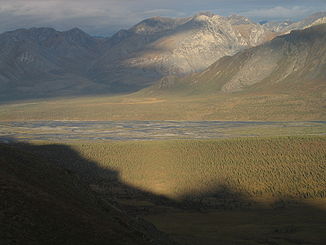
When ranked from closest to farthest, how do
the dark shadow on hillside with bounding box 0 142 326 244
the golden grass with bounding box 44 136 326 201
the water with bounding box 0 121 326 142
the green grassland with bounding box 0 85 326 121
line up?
the dark shadow on hillside with bounding box 0 142 326 244, the golden grass with bounding box 44 136 326 201, the water with bounding box 0 121 326 142, the green grassland with bounding box 0 85 326 121

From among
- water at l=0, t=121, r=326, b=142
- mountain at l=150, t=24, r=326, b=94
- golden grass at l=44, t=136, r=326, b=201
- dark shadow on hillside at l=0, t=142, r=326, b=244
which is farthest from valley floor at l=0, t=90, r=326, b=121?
dark shadow on hillside at l=0, t=142, r=326, b=244

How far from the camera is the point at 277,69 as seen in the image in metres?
175

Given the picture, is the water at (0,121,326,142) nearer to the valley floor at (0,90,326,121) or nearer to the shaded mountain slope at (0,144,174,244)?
the valley floor at (0,90,326,121)

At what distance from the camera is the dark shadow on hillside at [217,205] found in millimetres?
38469

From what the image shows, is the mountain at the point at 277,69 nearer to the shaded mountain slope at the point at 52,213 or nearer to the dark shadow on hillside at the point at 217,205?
the dark shadow on hillside at the point at 217,205

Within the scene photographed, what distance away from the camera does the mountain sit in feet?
526

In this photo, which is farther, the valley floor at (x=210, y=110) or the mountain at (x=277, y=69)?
the mountain at (x=277, y=69)

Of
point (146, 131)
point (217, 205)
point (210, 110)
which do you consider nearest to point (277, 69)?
point (210, 110)

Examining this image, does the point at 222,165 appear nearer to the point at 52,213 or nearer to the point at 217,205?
the point at 217,205

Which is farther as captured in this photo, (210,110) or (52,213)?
(210,110)

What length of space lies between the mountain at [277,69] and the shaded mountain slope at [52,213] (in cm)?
12408

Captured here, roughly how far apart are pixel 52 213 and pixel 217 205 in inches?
1188

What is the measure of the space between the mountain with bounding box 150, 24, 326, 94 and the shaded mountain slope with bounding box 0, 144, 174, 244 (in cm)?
12408

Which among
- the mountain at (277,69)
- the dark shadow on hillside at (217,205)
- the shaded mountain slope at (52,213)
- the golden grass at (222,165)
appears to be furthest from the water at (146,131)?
the shaded mountain slope at (52,213)
